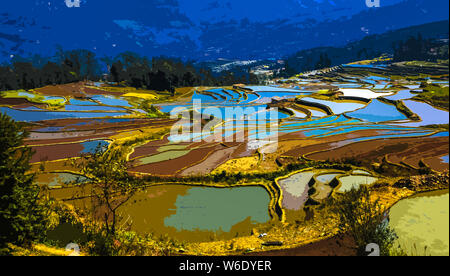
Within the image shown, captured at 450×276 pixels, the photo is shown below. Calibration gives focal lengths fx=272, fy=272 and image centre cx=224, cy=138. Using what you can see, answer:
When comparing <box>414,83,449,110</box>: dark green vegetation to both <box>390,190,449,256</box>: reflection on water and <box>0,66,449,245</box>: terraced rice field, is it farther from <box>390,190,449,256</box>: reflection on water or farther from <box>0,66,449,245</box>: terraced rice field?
<box>390,190,449,256</box>: reflection on water

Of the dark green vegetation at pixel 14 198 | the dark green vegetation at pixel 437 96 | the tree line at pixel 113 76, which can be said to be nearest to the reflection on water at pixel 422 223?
the dark green vegetation at pixel 437 96

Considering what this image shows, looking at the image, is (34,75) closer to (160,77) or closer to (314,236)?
(160,77)

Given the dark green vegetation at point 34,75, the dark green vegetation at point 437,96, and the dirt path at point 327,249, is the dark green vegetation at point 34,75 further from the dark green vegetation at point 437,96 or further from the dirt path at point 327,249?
the dark green vegetation at point 437,96

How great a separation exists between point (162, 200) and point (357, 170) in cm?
1096

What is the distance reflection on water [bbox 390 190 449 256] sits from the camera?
6.86 m

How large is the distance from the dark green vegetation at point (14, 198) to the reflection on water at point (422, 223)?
396 inches

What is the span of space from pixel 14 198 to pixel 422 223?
11646mm

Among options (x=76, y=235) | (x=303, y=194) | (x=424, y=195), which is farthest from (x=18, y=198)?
(x=424, y=195)

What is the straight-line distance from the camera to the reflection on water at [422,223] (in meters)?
6.86

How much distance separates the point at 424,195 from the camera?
33.4 ft

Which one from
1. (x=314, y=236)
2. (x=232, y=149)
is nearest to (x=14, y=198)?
(x=314, y=236)

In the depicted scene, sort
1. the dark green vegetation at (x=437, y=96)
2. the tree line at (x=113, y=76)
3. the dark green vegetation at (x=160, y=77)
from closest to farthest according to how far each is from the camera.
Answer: the dark green vegetation at (x=437, y=96) < the dark green vegetation at (x=160, y=77) < the tree line at (x=113, y=76)

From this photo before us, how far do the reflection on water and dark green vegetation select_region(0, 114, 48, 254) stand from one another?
10.1 m
